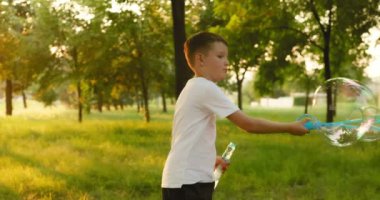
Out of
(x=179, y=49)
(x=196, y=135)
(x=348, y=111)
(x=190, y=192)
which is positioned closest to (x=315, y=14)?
(x=179, y=49)

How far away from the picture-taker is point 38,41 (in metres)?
29.6

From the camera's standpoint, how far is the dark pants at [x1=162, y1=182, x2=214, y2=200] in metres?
3.41

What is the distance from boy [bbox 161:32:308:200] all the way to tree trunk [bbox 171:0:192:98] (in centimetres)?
1009

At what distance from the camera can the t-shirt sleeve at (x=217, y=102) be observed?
11.2ft

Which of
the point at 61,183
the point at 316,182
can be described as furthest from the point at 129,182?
the point at 316,182

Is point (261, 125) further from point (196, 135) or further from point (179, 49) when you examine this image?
point (179, 49)

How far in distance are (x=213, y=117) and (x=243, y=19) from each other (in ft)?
60.9

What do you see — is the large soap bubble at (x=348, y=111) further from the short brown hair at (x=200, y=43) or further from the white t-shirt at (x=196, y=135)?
the short brown hair at (x=200, y=43)

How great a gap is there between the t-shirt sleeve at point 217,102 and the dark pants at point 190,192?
0.49 metres

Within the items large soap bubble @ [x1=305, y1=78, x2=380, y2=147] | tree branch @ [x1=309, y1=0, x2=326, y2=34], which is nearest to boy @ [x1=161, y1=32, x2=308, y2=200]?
large soap bubble @ [x1=305, y1=78, x2=380, y2=147]

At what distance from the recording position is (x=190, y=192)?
3.41 metres

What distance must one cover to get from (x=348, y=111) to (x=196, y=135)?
196 cm

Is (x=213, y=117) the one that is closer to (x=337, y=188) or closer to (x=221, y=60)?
(x=221, y=60)

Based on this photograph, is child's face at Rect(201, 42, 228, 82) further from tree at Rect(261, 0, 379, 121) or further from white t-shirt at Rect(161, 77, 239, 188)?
tree at Rect(261, 0, 379, 121)
